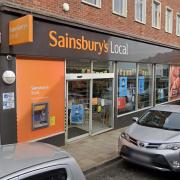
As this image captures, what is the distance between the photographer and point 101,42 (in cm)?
962

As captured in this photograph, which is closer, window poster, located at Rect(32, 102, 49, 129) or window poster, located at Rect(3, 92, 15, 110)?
window poster, located at Rect(3, 92, 15, 110)

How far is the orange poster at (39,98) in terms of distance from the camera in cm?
706

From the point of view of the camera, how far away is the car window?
2.67 meters

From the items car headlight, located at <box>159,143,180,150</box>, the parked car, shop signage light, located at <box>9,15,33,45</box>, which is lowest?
car headlight, located at <box>159,143,180,150</box>

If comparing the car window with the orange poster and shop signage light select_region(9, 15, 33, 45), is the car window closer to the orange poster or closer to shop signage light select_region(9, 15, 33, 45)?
shop signage light select_region(9, 15, 33, 45)

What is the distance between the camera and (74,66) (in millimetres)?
8680

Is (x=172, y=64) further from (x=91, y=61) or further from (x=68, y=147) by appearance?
(x=68, y=147)

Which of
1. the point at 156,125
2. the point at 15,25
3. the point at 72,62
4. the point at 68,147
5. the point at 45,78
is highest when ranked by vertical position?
the point at 15,25

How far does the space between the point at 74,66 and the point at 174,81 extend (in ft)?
33.0

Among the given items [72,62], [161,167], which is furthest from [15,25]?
[161,167]

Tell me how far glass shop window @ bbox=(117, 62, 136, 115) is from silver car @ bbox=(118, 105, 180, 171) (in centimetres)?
383

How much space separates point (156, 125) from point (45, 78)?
3287 millimetres

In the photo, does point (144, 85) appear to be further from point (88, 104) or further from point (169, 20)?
point (169, 20)

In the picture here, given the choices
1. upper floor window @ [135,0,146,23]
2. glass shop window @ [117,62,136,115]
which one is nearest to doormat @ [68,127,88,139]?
glass shop window @ [117,62,136,115]
